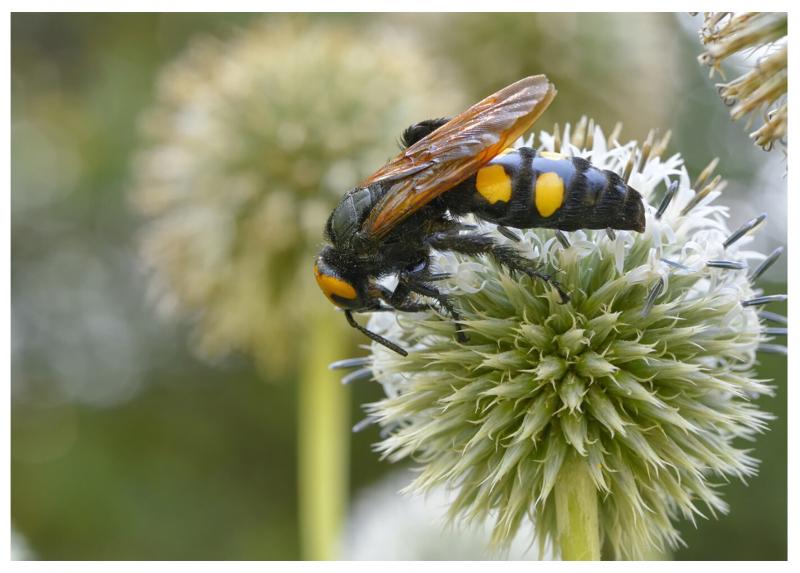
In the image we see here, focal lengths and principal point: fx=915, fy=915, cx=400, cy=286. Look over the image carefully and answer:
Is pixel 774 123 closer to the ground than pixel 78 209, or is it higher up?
closer to the ground

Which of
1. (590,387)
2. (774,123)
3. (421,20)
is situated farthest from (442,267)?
(421,20)

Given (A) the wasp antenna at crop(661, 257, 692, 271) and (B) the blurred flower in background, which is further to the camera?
(B) the blurred flower in background

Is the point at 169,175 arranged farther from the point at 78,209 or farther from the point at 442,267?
the point at 78,209

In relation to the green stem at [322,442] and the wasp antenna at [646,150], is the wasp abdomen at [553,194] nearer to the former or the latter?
the wasp antenna at [646,150]

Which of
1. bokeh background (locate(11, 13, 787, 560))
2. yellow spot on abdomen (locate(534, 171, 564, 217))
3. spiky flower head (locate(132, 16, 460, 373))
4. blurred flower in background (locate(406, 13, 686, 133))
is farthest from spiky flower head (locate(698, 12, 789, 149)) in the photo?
blurred flower in background (locate(406, 13, 686, 133))

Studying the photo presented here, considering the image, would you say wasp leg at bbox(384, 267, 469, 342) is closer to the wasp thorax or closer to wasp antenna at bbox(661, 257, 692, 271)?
the wasp thorax
